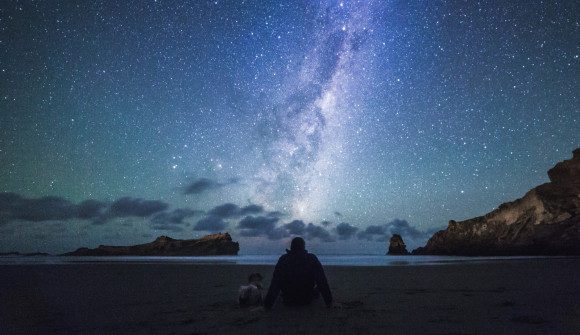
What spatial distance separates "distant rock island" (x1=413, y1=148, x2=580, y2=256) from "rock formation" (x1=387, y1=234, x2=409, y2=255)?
2912cm

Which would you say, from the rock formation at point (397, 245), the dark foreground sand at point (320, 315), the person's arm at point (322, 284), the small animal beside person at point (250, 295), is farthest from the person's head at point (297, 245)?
the rock formation at point (397, 245)

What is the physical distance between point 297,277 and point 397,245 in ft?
392

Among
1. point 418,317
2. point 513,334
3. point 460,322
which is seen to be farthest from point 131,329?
point 513,334

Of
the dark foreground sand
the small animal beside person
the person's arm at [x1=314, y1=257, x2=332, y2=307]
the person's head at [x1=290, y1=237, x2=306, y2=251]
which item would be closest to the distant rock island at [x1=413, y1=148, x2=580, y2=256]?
the dark foreground sand

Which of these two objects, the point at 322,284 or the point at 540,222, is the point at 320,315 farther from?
the point at 540,222

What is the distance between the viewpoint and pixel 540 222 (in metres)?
57.2

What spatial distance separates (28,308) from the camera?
6891mm

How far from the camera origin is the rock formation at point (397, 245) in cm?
11269

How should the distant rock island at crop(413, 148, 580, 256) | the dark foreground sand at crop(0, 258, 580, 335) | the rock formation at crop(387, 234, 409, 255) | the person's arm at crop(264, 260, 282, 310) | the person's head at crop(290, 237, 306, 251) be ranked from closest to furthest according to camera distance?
the dark foreground sand at crop(0, 258, 580, 335) < the person's arm at crop(264, 260, 282, 310) < the person's head at crop(290, 237, 306, 251) < the distant rock island at crop(413, 148, 580, 256) < the rock formation at crop(387, 234, 409, 255)

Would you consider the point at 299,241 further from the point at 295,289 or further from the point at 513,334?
the point at 513,334

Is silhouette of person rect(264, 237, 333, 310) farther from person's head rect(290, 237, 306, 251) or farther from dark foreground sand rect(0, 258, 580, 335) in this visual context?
dark foreground sand rect(0, 258, 580, 335)

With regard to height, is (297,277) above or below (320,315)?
above

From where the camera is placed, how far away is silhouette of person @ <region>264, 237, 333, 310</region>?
610 centimetres

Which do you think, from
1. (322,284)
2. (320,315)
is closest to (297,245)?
(322,284)
